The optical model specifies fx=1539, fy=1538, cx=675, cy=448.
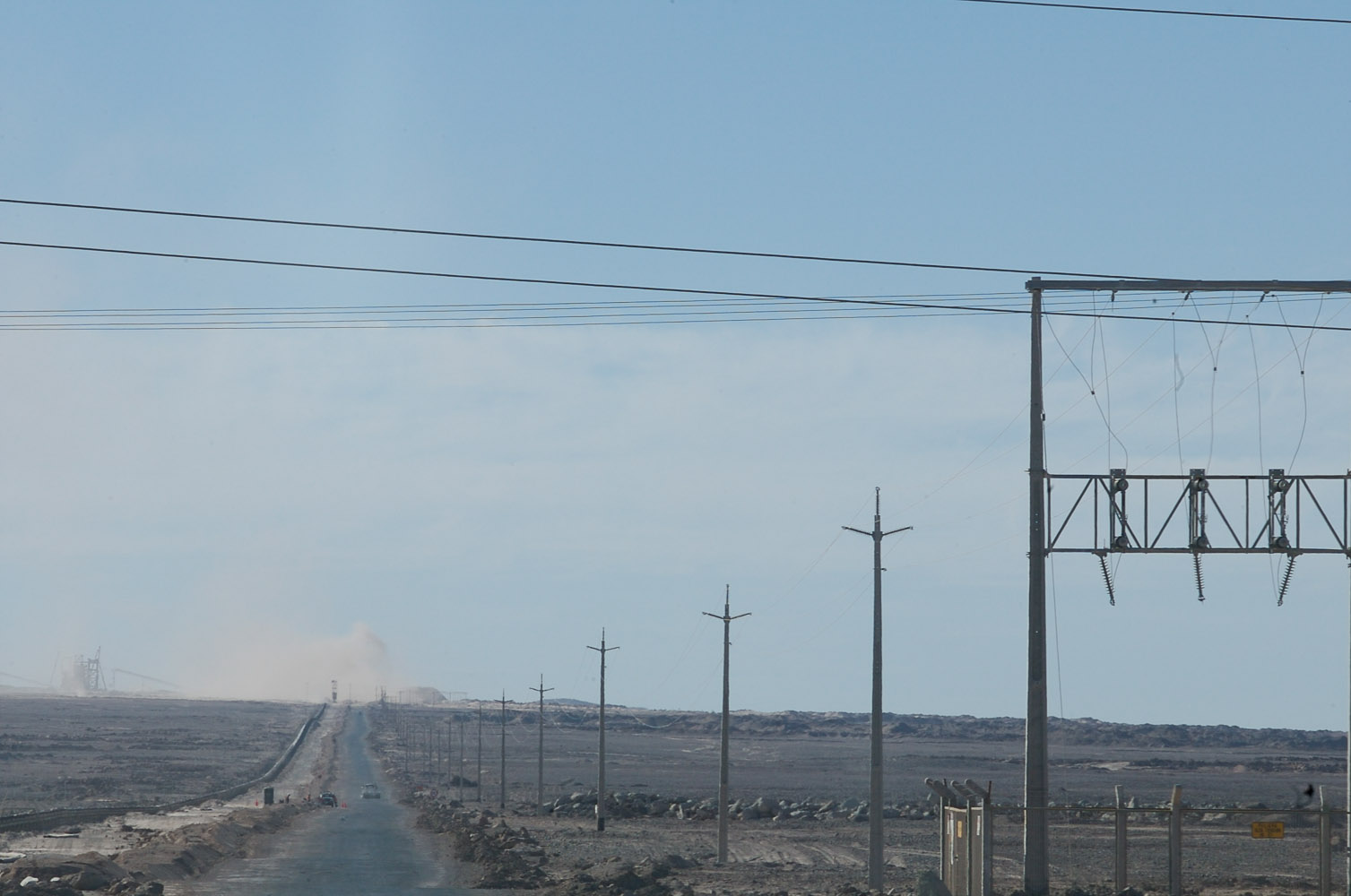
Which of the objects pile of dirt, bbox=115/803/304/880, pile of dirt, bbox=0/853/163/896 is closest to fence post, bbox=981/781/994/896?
pile of dirt, bbox=0/853/163/896

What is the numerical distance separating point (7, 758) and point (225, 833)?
311 feet

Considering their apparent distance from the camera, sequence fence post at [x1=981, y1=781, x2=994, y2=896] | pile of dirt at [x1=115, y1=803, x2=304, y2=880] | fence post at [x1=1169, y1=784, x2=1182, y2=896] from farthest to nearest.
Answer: pile of dirt at [x1=115, y1=803, x2=304, y2=880]
fence post at [x1=1169, y1=784, x2=1182, y2=896]
fence post at [x1=981, y1=781, x2=994, y2=896]

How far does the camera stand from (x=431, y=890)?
39.0 metres

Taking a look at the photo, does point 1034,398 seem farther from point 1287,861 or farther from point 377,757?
point 377,757

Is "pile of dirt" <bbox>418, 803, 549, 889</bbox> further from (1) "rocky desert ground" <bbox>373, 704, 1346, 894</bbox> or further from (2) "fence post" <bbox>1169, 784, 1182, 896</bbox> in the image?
(2) "fence post" <bbox>1169, 784, 1182, 896</bbox>

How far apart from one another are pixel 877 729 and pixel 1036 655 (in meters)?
11.8

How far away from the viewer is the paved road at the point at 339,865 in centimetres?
3972

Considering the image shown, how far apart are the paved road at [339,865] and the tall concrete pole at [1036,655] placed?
17130 mm

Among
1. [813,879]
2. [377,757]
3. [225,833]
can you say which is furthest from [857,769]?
[813,879]

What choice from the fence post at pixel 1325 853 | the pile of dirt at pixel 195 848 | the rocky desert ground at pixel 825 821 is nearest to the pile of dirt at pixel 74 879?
the pile of dirt at pixel 195 848

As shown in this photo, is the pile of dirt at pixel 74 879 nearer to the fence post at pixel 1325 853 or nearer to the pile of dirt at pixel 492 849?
the pile of dirt at pixel 492 849

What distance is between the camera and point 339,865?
4841 cm

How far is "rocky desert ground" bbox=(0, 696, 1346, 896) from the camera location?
42.2 meters

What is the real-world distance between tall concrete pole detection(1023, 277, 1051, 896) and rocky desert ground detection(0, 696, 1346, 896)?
3.61ft
